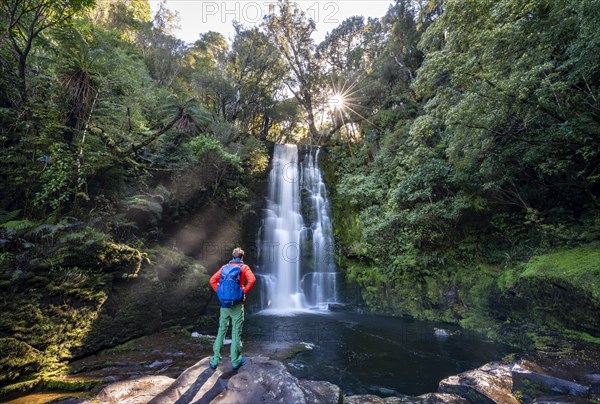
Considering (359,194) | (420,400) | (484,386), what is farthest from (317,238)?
(484,386)

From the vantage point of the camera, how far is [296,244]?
54.4 feet

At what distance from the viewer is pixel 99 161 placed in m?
8.66

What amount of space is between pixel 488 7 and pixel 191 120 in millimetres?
9877

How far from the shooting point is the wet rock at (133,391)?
3.81 m

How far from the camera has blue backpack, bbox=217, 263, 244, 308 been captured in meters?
4.45

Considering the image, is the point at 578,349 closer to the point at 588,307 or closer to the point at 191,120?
the point at 588,307

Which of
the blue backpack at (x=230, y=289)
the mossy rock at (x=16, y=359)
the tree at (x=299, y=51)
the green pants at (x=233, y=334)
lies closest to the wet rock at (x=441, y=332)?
the green pants at (x=233, y=334)

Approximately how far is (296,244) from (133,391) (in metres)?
12.7

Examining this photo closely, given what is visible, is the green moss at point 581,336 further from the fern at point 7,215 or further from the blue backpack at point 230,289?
the fern at point 7,215

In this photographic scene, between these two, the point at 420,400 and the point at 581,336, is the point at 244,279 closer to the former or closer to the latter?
the point at 420,400

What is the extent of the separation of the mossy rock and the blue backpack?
13.7 feet

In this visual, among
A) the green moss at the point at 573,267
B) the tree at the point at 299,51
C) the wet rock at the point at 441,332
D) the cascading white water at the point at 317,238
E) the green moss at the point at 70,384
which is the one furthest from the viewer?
the tree at the point at 299,51

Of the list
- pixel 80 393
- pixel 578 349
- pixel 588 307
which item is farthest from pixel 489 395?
pixel 80 393

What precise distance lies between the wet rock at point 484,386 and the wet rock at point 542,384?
18cm
